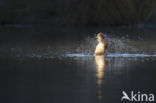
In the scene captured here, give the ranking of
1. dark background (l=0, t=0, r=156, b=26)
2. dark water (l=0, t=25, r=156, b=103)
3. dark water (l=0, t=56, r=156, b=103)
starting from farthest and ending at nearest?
dark background (l=0, t=0, r=156, b=26), dark water (l=0, t=25, r=156, b=103), dark water (l=0, t=56, r=156, b=103)

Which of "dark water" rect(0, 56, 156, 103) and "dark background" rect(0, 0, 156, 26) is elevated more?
"dark background" rect(0, 0, 156, 26)

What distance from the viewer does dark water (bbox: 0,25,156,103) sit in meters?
8.27

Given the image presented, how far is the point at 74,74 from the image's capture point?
10.4 m

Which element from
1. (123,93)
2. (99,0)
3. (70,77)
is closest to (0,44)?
(70,77)

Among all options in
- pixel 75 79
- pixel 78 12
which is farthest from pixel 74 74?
pixel 78 12

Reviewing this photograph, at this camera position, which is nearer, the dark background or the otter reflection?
the otter reflection

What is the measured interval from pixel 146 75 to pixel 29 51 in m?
5.37

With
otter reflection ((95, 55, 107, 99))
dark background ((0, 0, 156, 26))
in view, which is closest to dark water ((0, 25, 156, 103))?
otter reflection ((95, 55, 107, 99))

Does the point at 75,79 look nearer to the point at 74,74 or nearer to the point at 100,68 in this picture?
the point at 74,74

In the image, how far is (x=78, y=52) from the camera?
14281 millimetres

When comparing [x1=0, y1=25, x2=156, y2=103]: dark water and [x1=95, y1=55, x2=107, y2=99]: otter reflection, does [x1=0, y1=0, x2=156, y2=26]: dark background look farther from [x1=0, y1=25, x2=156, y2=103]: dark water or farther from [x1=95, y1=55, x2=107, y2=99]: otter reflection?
[x1=95, y1=55, x2=107, y2=99]: otter reflection

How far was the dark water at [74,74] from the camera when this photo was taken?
827 cm

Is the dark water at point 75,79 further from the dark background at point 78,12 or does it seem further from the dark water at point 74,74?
the dark background at point 78,12

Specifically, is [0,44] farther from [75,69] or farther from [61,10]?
[61,10]
